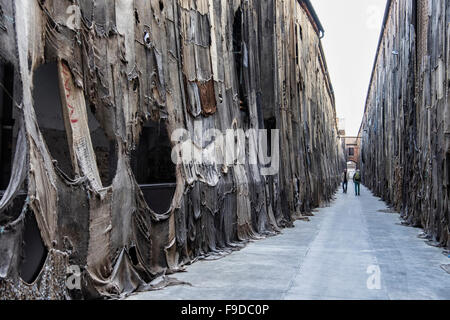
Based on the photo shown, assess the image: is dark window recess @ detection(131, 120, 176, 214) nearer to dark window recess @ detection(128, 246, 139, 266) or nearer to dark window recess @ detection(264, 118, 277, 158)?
dark window recess @ detection(128, 246, 139, 266)

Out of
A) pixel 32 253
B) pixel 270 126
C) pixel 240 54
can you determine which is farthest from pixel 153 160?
pixel 32 253

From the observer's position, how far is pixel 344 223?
47.3 ft

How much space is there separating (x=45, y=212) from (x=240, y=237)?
6421 mm

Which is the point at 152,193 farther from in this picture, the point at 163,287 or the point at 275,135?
the point at 275,135

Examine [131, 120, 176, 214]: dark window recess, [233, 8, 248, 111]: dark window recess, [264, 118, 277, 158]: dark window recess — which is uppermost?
[233, 8, 248, 111]: dark window recess

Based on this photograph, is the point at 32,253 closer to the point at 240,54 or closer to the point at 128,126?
the point at 128,126

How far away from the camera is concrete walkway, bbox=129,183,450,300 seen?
5.81m

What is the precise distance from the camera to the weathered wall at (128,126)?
14.4ft

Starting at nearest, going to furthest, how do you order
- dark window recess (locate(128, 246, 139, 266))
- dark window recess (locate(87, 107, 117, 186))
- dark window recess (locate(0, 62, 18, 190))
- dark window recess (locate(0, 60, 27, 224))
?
dark window recess (locate(0, 60, 27, 224))
dark window recess (locate(0, 62, 18, 190))
dark window recess (locate(128, 246, 139, 266))
dark window recess (locate(87, 107, 117, 186))

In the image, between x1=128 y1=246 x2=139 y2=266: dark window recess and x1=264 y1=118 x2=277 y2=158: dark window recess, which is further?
x1=264 y1=118 x2=277 y2=158: dark window recess

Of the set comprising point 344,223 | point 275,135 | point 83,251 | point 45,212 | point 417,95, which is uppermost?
point 417,95

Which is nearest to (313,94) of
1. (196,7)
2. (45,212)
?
(196,7)

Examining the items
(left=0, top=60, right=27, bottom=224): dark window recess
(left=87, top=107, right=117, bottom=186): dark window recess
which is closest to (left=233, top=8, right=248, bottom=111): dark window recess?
(left=87, top=107, right=117, bottom=186): dark window recess

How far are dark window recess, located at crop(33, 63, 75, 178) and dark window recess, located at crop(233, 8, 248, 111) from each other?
4.70m
